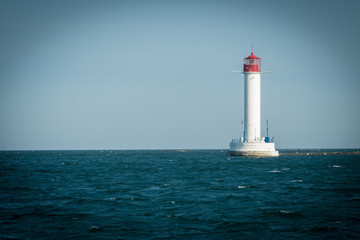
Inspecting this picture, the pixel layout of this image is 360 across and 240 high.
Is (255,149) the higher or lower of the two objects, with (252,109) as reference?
lower

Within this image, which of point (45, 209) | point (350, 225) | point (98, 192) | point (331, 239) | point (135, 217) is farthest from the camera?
point (98, 192)

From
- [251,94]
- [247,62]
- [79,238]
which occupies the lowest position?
[79,238]

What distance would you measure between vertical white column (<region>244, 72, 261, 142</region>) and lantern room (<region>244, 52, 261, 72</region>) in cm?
120

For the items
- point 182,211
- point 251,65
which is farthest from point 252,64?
point 182,211

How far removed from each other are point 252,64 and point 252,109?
9.91 m

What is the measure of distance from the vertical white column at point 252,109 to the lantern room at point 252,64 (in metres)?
1.20

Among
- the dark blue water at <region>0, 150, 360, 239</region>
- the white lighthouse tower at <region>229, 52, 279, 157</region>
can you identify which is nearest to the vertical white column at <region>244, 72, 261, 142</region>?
the white lighthouse tower at <region>229, 52, 279, 157</region>

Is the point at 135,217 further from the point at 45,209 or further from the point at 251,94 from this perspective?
the point at 251,94

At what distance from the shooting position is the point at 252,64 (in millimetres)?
92062

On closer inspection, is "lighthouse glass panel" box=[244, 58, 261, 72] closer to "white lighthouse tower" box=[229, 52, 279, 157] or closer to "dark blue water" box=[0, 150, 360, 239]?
"white lighthouse tower" box=[229, 52, 279, 157]

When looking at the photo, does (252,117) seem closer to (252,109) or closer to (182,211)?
(252,109)

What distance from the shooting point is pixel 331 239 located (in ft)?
64.8

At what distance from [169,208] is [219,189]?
10.1 metres

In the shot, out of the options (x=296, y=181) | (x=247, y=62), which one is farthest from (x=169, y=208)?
(x=247, y=62)
